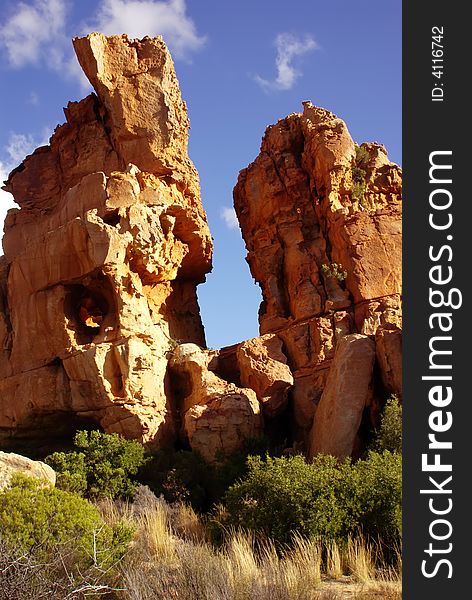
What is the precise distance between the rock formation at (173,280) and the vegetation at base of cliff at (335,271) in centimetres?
9

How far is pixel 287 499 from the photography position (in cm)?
1417

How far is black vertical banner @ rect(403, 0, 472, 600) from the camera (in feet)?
25.4

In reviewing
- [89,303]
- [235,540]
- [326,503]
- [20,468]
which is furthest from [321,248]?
[235,540]

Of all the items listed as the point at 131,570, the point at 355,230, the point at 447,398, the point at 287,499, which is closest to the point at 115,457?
the point at 287,499

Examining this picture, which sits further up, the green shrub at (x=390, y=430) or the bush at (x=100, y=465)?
the green shrub at (x=390, y=430)

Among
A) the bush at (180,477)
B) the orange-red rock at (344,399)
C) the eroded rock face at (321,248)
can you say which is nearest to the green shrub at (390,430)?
the orange-red rock at (344,399)

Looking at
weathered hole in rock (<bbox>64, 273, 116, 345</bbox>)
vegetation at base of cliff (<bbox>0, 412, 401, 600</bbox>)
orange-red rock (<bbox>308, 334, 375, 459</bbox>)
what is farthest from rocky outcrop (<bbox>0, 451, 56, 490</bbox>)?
weathered hole in rock (<bbox>64, 273, 116, 345</bbox>)

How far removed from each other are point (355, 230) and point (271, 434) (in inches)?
322

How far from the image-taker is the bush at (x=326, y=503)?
13.4 metres

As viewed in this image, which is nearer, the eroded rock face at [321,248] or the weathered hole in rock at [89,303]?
the eroded rock face at [321,248]

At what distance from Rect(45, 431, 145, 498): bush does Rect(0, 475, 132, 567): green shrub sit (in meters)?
6.09

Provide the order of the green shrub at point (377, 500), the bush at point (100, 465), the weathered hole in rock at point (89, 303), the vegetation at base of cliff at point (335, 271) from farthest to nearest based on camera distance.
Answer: the vegetation at base of cliff at point (335, 271) → the weathered hole in rock at point (89, 303) → the bush at point (100, 465) → the green shrub at point (377, 500)

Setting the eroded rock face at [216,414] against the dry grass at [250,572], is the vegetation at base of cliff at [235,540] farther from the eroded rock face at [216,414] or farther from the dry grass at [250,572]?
the eroded rock face at [216,414]

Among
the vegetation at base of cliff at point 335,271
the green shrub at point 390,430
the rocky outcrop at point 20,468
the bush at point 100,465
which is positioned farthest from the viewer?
the vegetation at base of cliff at point 335,271
